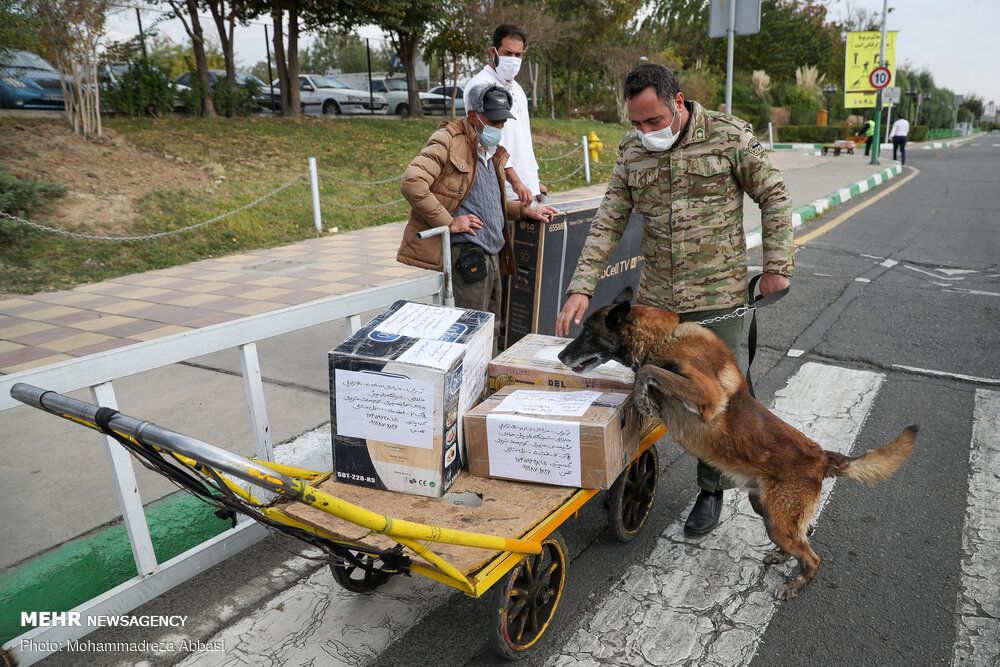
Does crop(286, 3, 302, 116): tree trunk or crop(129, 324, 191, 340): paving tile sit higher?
crop(286, 3, 302, 116): tree trunk

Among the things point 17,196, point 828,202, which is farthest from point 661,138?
point 828,202

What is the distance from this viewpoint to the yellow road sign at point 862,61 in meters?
25.2

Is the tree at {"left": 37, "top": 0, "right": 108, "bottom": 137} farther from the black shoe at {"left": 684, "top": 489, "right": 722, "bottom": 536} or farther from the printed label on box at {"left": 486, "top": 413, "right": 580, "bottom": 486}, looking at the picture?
the black shoe at {"left": 684, "top": 489, "right": 722, "bottom": 536}

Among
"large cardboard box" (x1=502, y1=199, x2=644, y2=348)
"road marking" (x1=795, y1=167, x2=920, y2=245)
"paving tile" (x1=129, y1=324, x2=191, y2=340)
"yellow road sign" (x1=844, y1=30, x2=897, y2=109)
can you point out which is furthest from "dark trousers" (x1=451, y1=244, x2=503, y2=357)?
"yellow road sign" (x1=844, y1=30, x2=897, y2=109)

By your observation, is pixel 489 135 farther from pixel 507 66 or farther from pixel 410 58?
pixel 410 58


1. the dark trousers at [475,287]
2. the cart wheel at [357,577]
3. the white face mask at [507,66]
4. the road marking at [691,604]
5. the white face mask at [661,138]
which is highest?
the white face mask at [507,66]

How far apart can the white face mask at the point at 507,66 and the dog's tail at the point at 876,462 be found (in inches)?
126

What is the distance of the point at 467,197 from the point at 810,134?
36.6 meters

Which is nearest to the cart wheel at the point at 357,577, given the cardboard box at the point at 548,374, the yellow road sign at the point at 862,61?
the cardboard box at the point at 548,374

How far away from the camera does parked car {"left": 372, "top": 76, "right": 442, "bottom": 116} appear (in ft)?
78.0

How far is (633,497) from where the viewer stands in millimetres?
3086

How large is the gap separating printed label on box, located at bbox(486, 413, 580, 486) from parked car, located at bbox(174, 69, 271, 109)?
16241mm

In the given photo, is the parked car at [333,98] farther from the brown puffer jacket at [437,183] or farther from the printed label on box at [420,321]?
the printed label on box at [420,321]

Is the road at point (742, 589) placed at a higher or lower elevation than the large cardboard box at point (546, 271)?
lower
